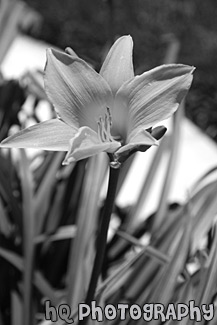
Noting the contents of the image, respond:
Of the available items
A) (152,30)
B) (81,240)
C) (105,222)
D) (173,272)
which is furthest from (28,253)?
(152,30)

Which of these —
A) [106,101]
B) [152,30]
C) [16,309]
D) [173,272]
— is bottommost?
[152,30]

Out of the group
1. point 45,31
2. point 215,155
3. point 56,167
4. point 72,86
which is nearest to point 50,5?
point 45,31

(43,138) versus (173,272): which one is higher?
(43,138)

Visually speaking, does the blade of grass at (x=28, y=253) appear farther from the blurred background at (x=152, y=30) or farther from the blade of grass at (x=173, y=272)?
the blurred background at (x=152, y=30)

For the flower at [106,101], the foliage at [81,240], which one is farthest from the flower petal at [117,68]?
the foliage at [81,240]

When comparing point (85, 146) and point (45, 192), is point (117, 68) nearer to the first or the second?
point (85, 146)

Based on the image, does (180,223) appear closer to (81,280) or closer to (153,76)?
(81,280)

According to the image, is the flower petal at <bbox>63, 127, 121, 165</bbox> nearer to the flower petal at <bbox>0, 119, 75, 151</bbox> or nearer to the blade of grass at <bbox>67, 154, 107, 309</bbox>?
the flower petal at <bbox>0, 119, 75, 151</bbox>
